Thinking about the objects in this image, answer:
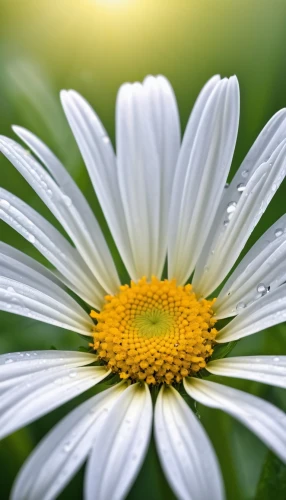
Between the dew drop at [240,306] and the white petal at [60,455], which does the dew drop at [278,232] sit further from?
the white petal at [60,455]

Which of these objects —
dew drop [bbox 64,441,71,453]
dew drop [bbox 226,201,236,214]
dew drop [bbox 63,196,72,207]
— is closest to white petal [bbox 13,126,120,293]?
dew drop [bbox 63,196,72,207]

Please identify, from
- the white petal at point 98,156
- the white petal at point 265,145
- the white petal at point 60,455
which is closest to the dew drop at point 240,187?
the white petal at point 265,145

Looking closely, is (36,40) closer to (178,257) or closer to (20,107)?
(20,107)

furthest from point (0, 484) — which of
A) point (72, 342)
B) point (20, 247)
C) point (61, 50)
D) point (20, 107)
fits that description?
point (61, 50)

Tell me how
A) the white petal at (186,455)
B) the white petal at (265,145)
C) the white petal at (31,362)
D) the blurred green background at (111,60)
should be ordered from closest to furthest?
the white petal at (186,455) < the white petal at (31,362) < the white petal at (265,145) < the blurred green background at (111,60)

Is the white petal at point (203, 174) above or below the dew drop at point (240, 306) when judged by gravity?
above

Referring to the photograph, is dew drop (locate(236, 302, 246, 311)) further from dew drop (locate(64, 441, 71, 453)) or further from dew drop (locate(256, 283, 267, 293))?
dew drop (locate(64, 441, 71, 453))

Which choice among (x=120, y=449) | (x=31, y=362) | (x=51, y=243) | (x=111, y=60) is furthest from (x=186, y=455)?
(x=111, y=60)
